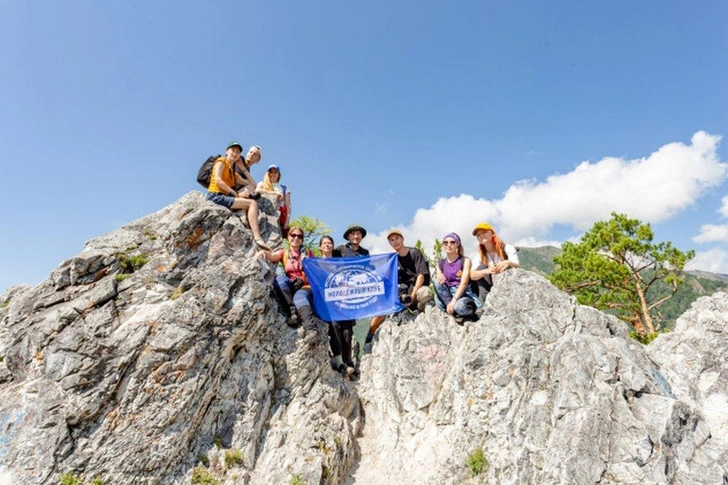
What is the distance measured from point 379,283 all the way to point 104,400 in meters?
7.14

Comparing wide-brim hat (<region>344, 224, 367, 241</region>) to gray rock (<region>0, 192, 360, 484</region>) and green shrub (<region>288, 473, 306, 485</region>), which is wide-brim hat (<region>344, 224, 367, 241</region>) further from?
green shrub (<region>288, 473, 306, 485</region>)

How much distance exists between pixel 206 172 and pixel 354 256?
212 inches

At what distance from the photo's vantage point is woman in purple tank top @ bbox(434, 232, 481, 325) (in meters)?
9.80

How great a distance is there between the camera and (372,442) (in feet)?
31.3

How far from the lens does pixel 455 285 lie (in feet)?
32.7

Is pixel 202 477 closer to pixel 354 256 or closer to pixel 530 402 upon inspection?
pixel 354 256

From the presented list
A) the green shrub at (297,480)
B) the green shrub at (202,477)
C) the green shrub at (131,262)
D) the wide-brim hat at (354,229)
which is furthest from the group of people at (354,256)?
the green shrub at (202,477)

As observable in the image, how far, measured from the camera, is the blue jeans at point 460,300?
32.2 ft

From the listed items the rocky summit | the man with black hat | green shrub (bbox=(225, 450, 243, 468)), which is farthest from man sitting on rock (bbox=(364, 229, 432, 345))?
green shrub (bbox=(225, 450, 243, 468))

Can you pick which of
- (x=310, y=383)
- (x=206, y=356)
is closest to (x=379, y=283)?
(x=310, y=383)

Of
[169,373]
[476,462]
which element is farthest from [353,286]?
[476,462]

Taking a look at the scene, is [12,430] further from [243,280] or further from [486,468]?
[486,468]

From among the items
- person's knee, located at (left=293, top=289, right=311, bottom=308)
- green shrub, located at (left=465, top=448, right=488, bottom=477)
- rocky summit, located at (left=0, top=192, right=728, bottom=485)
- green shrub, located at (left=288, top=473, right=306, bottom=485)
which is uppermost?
person's knee, located at (left=293, top=289, right=311, bottom=308)

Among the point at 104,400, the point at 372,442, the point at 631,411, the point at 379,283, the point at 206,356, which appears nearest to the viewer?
the point at 631,411
